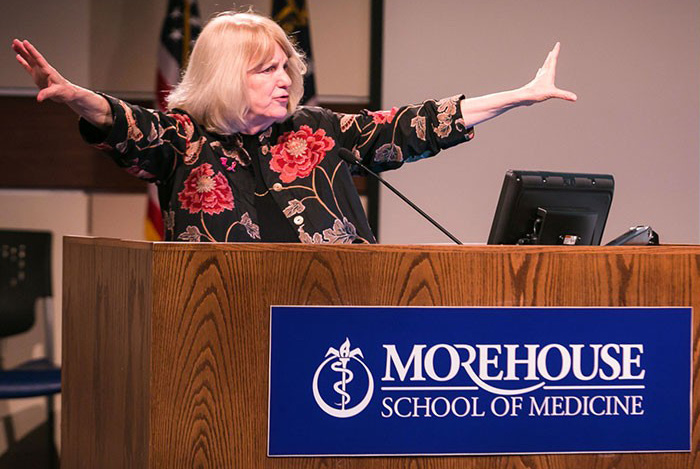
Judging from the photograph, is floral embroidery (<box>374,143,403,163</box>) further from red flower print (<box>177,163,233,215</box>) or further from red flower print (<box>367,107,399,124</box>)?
red flower print (<box>177,163,233,215</box>)

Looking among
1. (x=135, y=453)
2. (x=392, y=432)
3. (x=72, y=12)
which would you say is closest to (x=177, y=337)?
(x=135, y=453)

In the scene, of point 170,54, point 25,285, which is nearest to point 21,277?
point 25,285

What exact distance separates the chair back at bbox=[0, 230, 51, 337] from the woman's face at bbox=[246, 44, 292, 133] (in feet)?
6.50

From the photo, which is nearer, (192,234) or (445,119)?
(192,234)

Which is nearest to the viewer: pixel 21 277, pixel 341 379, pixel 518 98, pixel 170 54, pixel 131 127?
pixel 341 379

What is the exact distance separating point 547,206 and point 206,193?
0.83m

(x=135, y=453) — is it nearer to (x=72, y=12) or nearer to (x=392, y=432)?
(x=392, y=432)

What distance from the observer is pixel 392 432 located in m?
1.46

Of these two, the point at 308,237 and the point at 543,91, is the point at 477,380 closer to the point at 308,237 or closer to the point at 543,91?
the point at 308,237

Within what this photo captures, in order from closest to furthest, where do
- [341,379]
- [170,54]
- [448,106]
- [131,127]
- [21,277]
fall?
[341,379], [131,127], [448,106], [21,277], [170,54]

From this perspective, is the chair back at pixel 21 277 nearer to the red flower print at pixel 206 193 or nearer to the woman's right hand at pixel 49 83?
the red flower print at pixel 206 193

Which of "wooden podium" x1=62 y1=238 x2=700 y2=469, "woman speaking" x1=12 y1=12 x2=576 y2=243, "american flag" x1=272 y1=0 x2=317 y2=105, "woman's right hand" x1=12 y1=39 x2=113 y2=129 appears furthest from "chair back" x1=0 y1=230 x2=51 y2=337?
"wooden podium" x1=62 y1=238 x2=700 y2=469

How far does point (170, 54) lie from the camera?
4.10 m

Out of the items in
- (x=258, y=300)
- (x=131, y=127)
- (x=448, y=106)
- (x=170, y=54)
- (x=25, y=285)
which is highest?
(x=170, y=54)
